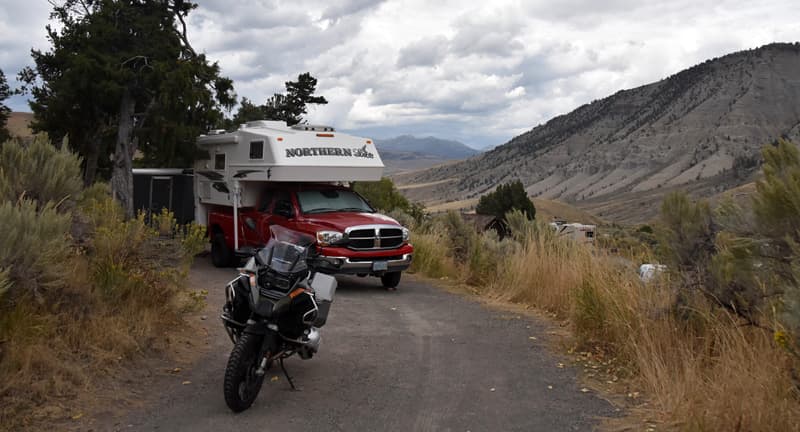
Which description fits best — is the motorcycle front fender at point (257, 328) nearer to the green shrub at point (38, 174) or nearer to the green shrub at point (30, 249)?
the green shrub at point (30, 249)

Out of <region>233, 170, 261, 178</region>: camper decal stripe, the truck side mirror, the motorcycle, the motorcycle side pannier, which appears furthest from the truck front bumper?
the motorcycle

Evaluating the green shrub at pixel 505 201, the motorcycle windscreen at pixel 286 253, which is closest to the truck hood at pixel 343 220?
the motorcycle windscreen at pixel 286 253

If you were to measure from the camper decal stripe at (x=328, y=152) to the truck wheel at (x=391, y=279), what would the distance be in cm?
269

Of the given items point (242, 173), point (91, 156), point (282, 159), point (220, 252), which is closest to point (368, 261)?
point (282, 159)

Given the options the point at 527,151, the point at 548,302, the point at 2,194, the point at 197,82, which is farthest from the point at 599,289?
the point at 527,151

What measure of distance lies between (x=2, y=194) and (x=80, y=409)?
2367 millimetres

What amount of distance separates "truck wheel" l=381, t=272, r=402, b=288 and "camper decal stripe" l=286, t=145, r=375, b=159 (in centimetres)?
269

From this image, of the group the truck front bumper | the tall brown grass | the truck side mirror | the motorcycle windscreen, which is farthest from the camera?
the truck side mirror

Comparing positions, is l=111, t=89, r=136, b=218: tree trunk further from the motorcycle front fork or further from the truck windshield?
the motorcycle front fork

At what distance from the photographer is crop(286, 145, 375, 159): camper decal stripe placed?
1335 centimetres

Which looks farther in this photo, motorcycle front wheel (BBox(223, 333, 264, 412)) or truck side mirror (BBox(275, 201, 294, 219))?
truck side mirror (BBox(275, 201, 294, 219))

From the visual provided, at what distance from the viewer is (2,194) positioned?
6.67 metres

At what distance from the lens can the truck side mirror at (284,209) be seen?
42.0ft

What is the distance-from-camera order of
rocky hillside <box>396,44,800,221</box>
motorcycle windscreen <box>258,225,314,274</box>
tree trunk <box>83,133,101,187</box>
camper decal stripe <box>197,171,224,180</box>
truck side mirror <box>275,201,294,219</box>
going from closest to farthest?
1. motorcycle windscreen <box>258,225,314,274</box>
2. truck side mirror <box>275,201,294,219</box>
3. camper decal stripe <box>197,171,224,180</box>
4. tree trunk <box>83,133,101,187</box>
5. rocky hillside <box>396,44,800,221</box>
